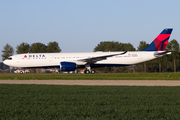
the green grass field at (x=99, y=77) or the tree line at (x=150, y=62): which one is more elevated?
the tree line at (x=150, y=62)

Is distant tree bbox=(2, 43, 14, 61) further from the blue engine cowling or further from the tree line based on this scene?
the blue engine cowling

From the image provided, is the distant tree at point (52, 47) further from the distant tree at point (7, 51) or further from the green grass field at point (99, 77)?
the green grass field at point (99, 77)

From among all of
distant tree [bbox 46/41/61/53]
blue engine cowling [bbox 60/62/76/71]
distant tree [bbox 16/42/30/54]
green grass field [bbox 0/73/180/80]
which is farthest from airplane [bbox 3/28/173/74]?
distant tree [bbox 46/41/61/53]

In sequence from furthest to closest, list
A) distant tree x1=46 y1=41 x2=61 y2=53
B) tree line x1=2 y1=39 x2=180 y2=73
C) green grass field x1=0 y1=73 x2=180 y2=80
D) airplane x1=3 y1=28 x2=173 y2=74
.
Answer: distant tree x1=46 y1=41 x2=61 y2=53, tree line x1=2 y1=39 x2=180 y2=73, airplane x1=3 y1=28 x2=173 y2=74, green grass field x1=0 y1=73 x2=180 y2=80

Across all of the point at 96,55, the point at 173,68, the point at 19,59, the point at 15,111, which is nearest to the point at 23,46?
the point at 19,59

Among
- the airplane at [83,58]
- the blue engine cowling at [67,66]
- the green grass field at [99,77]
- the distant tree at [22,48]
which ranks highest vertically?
the distant tree at [22,48]

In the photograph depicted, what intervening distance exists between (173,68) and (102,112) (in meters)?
57.7

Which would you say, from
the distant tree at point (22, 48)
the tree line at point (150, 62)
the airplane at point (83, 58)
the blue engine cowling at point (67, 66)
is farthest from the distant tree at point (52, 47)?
the blue engine cowling at point (67, 66)

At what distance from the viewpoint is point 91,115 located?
6000 millimetres

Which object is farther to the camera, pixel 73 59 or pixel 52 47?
pixel 52 47


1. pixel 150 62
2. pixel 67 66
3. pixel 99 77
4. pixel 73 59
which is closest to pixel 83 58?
pixel 73 59

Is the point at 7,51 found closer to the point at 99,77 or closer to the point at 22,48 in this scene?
the point at 22,48

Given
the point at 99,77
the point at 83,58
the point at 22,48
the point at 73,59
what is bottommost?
the point at 99,77

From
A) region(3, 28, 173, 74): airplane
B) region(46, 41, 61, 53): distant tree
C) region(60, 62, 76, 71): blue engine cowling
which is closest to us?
region(60, 62, 76, 71): blue engine cowling
